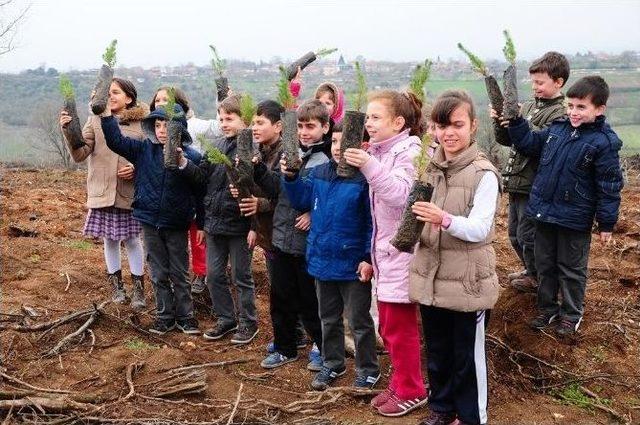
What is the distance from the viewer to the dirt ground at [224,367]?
11.7 ft

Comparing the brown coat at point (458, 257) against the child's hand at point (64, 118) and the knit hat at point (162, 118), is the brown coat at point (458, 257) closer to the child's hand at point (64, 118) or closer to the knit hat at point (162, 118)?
the knit hat at point (162, 118)

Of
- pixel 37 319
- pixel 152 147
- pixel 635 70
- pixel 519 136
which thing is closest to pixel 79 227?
pixel 37 319

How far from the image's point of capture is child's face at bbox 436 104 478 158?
10.3 feet

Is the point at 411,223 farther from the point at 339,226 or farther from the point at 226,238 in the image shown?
the point at 226,238

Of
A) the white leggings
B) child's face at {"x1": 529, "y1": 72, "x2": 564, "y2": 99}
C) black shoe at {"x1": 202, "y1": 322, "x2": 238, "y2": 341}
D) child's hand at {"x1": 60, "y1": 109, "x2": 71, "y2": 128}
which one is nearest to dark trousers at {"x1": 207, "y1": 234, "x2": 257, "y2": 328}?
black shoe at {"x1": 202, "y1": 322, "x2": 238, "y2": 341}

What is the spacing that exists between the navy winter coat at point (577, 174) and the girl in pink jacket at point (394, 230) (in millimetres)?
1182

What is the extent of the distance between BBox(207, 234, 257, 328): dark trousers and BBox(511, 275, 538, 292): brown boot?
2.23m

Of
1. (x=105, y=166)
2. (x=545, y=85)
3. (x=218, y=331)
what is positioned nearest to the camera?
(x=545, y=85)

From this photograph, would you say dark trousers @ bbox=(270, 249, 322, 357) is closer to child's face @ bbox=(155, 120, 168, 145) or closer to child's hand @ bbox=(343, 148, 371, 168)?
child's hand @ bbox=(343, 148, 371, 168)

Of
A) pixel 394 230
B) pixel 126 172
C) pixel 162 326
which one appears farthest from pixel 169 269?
pixel 394 230

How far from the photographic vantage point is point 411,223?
305 centimetres

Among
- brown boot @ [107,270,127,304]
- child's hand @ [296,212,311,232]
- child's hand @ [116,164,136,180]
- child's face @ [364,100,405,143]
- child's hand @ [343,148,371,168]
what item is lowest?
brown boot @ [107,270,127,304]

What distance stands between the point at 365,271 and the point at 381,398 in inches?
29.3

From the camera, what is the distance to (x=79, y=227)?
8344 millimetres
